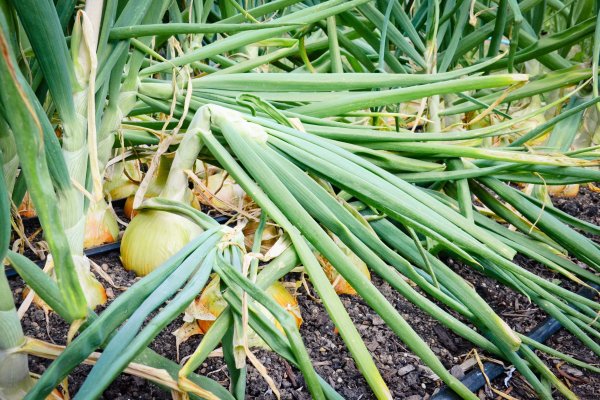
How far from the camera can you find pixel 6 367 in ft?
2.06

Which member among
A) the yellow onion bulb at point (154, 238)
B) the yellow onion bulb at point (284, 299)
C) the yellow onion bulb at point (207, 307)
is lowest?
the yellow onion bulb at point (284, 299)

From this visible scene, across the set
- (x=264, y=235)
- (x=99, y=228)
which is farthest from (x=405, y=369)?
(x=99, y=228)

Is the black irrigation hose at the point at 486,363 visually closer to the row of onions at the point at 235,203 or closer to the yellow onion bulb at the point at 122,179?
the row of onions at the point at 235,203

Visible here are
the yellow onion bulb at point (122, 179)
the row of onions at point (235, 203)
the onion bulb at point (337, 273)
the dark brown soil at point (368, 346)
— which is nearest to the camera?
the row of onions at point (235, 203)

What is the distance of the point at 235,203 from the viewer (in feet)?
3.89

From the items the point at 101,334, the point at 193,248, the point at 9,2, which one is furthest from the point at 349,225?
the point at 9,2

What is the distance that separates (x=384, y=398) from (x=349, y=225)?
229mm

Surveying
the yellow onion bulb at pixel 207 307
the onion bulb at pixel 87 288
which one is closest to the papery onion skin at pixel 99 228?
the onion bulb at pixel 87 288

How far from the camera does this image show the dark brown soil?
0.83m

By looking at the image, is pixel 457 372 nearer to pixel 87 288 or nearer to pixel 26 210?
pixel 87 288

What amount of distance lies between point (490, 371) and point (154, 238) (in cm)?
55

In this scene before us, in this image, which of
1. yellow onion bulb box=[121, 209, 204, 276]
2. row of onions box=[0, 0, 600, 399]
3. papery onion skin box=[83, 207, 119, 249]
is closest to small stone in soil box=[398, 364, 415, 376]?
row of onions box=[0, 0, 600, 399]

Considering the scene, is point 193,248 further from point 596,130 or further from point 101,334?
point 596,130

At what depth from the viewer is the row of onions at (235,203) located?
596 millimetres
